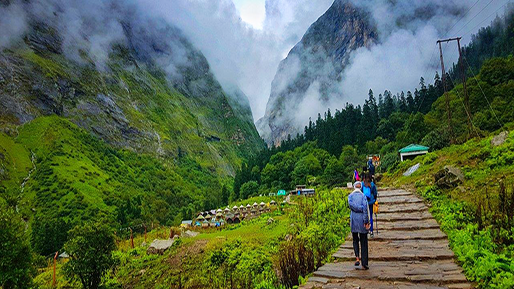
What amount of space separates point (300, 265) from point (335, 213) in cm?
548

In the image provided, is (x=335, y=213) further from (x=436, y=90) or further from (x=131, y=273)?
(x=436, y=90)

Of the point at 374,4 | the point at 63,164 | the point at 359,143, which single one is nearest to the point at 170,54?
the point at 374,4

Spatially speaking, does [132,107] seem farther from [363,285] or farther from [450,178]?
[363,285]

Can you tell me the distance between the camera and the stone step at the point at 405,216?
33.5ft

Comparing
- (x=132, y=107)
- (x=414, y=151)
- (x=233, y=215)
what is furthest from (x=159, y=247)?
(x=132, y=107)

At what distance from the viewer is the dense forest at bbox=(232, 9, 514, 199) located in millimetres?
45500

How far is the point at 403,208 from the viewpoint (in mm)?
11844

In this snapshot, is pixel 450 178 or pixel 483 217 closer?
pixel 483 217

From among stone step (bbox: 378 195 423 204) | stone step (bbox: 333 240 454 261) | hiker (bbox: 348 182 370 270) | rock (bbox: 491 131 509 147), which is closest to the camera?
hiker (bbox: 348 182 370 270)

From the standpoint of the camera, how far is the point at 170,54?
197750 mm

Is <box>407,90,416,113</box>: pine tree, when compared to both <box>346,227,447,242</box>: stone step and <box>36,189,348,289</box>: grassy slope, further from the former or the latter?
<box>346,227,447,242</box>: stone step

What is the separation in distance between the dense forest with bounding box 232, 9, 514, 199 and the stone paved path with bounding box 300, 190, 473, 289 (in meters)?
32.7

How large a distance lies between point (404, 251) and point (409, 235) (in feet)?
4.67

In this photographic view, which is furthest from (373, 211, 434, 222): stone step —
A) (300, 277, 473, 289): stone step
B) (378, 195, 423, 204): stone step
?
(300, 277, 473, 289): stone step
